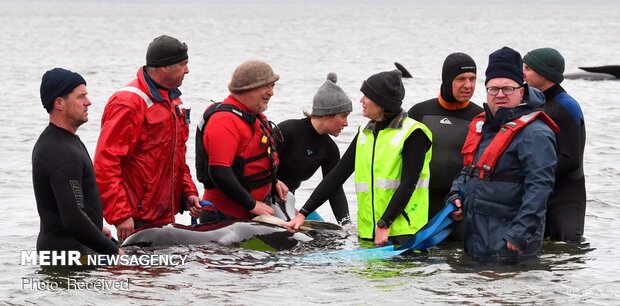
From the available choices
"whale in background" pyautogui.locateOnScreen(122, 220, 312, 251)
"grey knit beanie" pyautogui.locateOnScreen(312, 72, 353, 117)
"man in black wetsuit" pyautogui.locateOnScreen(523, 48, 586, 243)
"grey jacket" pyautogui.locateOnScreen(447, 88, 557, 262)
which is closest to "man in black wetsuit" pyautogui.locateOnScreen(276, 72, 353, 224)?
"grey knit beanie" pyautogui.locateOnScreen(312, 72, 353, 117)

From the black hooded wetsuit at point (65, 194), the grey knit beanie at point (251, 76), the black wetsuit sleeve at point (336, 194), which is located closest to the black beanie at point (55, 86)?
the black hooded wetsuit at point (65, 194)

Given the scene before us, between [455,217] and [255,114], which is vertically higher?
[255,114]

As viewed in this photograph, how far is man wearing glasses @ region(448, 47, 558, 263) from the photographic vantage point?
909 cm

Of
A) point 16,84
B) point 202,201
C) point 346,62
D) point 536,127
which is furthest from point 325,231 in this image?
A: point 346,62

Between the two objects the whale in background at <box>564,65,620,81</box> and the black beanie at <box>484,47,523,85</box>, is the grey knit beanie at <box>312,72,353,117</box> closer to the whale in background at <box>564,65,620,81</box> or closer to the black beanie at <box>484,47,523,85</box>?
the black beanie at <box>484,47,523,85</box>

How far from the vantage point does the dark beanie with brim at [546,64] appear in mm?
10578

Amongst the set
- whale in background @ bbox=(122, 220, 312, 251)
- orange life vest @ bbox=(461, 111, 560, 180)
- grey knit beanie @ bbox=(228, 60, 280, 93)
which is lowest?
whale in background @ bbox=(122, 220, 312, 251)

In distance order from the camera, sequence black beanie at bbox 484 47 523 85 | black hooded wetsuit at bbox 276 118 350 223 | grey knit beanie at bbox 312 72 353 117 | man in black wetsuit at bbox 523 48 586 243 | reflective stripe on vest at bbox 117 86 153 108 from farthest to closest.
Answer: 1. black hooded wetsuit at bbox 276 118 350 223
2. grey knit beanie at bbox 312 72 353 117
3. man in black wetsuit at bbox 523 48 586 243
4. reflective stripe on vest at bbox 117 86 153 108
5. black beanie at bbox 484 47 523 85

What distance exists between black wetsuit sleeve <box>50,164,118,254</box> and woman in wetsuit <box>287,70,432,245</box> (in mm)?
2756

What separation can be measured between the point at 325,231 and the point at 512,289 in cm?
241

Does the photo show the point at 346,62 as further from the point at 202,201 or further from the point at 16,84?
the point at 202,201

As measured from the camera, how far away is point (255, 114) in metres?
10.7

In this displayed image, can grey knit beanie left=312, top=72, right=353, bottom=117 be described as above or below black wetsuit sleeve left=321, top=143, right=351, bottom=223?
above

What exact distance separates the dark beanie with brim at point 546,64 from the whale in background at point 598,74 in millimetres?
27018
